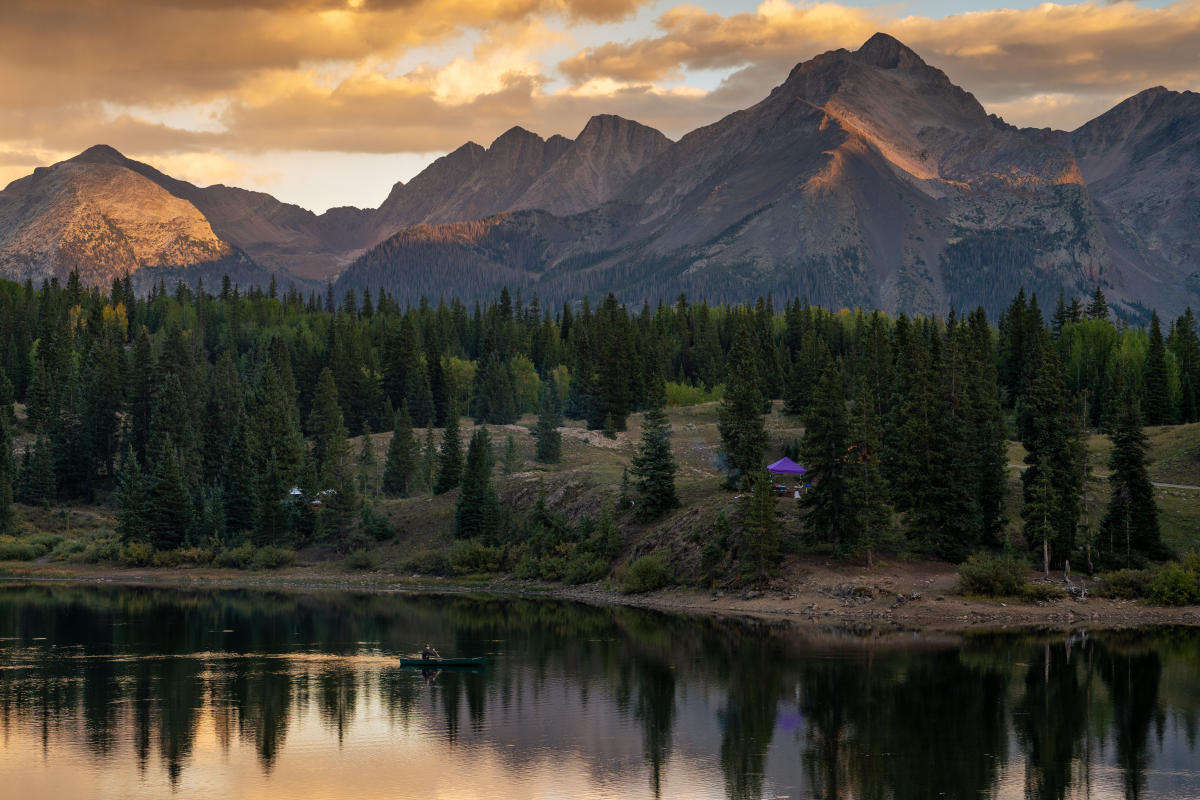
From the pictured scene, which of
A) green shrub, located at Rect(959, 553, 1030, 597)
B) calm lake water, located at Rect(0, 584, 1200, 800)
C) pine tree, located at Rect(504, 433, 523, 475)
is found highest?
pine tree, located at Rect(504, 433, 523, 475)

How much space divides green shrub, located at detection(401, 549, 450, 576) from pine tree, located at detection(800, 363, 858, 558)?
40527 millimetres

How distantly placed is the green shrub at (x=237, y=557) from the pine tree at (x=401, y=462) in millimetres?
23658

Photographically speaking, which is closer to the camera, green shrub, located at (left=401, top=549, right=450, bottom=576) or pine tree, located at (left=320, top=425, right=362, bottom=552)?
green shrub, located at (left=401, top=549, right=450, bottom=576)

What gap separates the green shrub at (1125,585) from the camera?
3686 inches

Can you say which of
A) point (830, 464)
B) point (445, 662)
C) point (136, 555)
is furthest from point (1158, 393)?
A: point (136, 555)

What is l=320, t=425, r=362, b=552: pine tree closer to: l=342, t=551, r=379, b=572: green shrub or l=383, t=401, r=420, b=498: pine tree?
l=342, t=551, r=379, b=572: green shrub

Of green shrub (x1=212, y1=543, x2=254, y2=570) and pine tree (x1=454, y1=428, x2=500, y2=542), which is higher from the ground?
pine tree (x1=454, y1=428, x2=500, y2=542)

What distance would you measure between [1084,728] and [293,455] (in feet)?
341

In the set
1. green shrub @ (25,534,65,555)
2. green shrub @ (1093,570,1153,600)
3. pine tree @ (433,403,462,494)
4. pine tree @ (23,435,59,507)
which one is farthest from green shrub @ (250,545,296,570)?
green shrub @ (1093,570,1153,600)

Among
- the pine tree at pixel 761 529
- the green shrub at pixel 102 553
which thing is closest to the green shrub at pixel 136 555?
the green shrub at pixel 102 553

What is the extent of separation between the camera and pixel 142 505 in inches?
5571

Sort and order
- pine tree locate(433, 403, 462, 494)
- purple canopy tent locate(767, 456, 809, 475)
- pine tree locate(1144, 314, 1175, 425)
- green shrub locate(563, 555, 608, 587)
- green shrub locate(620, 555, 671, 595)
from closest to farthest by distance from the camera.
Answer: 1. green shrub locate(620, 555, 671, 595)
2. purple canopy tent locate(767, 456, 809, 475)
3. green shrub locate(563, 555, 608, 587)
4. pine tree locate(433, 403, 462, 494)
5. pine tree locate(1144, 314, 1175, 425)

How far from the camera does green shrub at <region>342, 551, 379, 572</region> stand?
130125mm

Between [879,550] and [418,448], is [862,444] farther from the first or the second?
[418,448]
